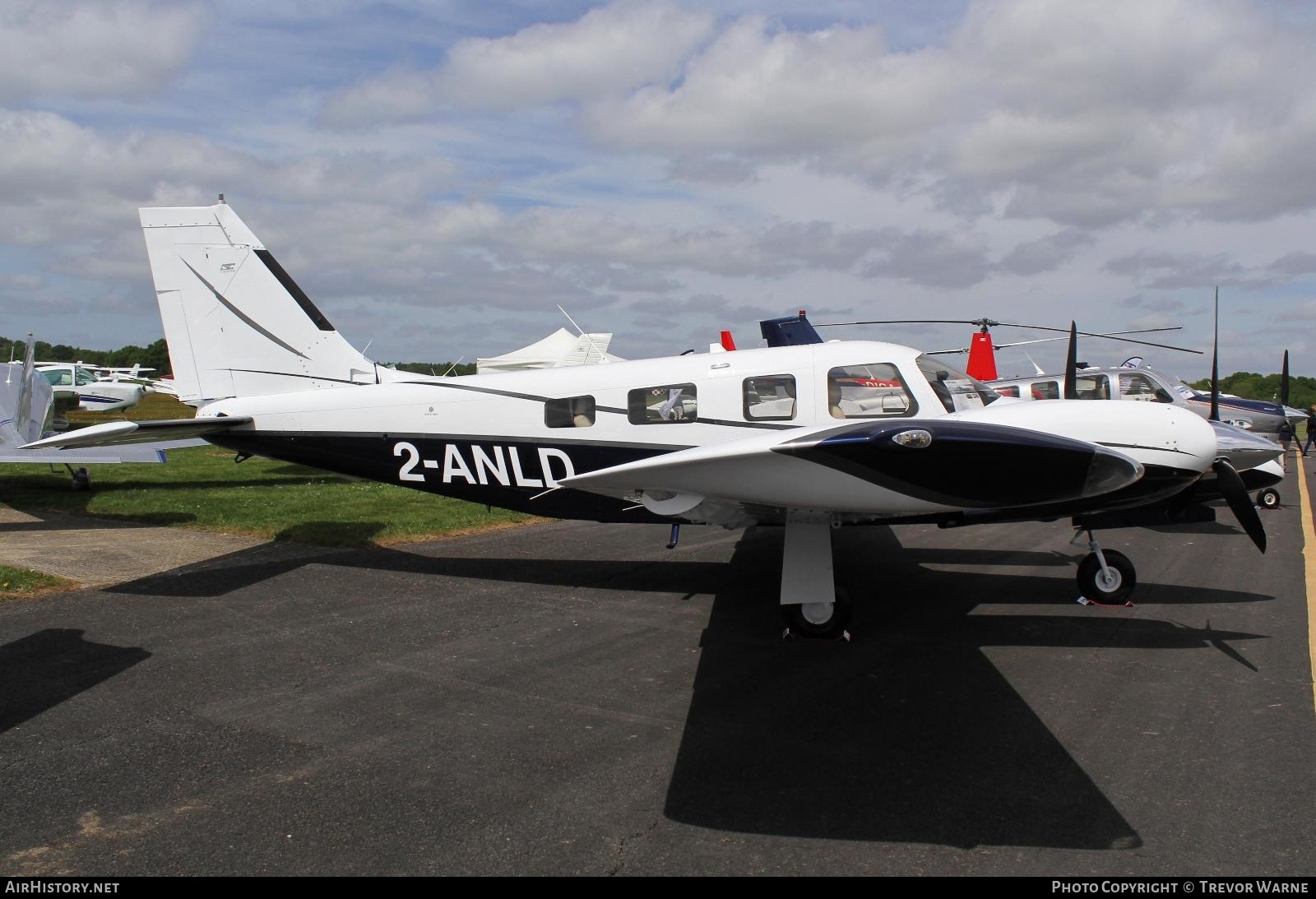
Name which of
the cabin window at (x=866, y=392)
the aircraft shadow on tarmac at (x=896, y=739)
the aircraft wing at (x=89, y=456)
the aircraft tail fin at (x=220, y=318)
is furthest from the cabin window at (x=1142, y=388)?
the aircraft wing at (x=89, y=456)

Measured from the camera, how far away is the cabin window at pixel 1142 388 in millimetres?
14430

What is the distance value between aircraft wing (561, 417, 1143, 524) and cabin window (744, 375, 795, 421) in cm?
250

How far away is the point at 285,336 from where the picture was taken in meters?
9.96

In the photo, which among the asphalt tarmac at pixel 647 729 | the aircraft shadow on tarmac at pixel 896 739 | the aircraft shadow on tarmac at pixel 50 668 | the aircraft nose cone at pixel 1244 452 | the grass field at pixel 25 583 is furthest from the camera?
the grass field at pixel 25 583

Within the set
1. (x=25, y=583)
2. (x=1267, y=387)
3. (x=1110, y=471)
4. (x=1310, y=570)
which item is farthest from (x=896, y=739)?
(x=1267, y=387)

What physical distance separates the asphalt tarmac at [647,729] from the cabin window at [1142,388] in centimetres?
601

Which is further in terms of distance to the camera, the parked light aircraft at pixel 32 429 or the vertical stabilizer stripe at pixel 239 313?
the parked light aircraft at pixel 32 429

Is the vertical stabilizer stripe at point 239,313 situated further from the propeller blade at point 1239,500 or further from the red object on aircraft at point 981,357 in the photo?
the red object on aircraft at point 981,357

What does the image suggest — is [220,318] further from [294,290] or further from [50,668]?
[50,668]

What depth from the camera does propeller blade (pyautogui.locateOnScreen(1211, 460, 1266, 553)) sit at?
651 cm

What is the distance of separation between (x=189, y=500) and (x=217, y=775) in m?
11.1

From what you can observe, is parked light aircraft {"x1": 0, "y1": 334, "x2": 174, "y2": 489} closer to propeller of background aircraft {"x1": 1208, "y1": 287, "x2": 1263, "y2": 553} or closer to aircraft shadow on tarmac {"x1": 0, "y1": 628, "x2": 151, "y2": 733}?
aircraft shadow on tarmac {"x1": 0, "y1": 628, "x2": 151, "y2": 733}

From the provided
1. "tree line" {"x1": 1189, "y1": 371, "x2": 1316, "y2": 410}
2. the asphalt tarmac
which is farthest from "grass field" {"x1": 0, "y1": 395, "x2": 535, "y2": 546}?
"tree line" {"x1": 1189, "y1": 371, "x2": 1316, "y2": 410}

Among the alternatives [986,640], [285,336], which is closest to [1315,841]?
[986,640]
